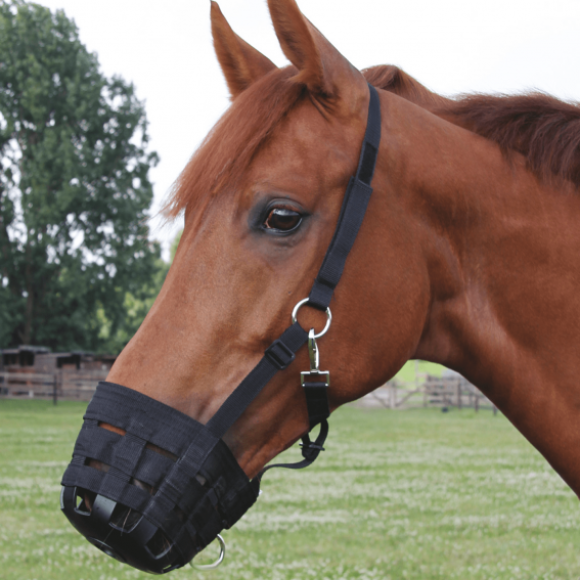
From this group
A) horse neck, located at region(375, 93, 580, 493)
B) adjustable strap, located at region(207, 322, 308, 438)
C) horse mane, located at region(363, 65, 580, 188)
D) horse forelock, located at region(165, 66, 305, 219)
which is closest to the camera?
adjustable strap, located at region(207, 322, 308, 438)

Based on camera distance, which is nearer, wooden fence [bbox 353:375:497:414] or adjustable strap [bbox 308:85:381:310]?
adjustable strap [bbox 308:85:381:310]

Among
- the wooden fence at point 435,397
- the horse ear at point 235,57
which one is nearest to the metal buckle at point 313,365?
the horse ear at point 235,57

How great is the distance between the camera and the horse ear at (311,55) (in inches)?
71.6

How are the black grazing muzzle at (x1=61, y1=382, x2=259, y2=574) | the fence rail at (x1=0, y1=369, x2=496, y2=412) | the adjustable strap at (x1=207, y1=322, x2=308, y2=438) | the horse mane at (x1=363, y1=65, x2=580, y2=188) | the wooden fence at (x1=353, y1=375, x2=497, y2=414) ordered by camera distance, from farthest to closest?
the wooden fence at (x1=353, y1=375, x2=497, y2=414), the fence rail at (x1=0, y1=369, x2=496, y2=412), the horse mane at (x1=363, y1=65, x2=580, y2=188), the adjustable strap at (x1=207, y1=322, x2=308, y2=438), the black grazing muzzle at (x1=61, y1=382, x2=259, y2=574)

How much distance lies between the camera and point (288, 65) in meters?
2.05

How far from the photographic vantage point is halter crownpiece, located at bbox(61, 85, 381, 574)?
1638 millimetres

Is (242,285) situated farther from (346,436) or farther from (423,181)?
(346,436)

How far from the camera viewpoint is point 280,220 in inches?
72.4

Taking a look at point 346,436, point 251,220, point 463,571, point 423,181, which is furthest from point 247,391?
point 346,436

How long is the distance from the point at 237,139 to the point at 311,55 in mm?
355

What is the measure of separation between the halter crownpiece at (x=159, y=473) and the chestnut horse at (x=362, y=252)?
4cm

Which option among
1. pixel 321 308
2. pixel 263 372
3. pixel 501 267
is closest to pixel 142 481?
pixel 263 372

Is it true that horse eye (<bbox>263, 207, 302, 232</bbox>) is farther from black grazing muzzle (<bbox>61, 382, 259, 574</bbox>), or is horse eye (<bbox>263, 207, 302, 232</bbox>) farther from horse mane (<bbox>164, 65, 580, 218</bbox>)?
black grazing muzzle (<bbox>61, 382, 259, 574</bbox>)

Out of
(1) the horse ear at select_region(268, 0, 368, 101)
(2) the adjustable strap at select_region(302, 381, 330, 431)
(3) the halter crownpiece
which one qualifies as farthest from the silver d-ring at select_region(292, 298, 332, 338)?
(1) the horse ear at select_region(268, 0, 368, 101)
